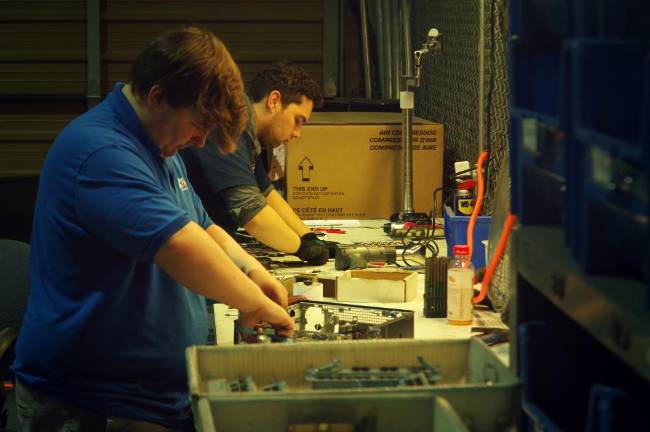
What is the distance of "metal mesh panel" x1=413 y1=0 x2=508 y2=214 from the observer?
4086 millimetres

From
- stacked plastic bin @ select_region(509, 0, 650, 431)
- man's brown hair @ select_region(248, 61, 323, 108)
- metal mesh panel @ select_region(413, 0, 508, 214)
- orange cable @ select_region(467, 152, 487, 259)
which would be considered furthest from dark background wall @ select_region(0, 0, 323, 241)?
stacked plastic bin @ select_region(509, 0, 650, 431)

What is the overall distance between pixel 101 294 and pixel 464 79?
3121 millimetres

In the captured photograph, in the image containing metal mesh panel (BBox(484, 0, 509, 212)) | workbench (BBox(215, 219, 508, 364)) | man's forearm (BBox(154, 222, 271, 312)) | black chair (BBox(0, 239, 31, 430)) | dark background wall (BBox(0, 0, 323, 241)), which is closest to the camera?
man's forearm (BBox(154, 222, 271, 312))

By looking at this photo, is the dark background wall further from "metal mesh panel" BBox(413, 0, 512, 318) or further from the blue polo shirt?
the blue polo shirt

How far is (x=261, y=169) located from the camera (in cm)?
443

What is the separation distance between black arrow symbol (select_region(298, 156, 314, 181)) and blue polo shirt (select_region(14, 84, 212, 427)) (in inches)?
101

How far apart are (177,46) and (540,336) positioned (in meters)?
1.08

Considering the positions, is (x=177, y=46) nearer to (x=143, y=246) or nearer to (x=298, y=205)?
(x=143, y=246)

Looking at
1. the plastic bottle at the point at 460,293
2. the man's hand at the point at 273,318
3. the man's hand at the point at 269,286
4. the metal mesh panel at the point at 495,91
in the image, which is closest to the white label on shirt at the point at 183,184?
the man's hand at the point at 269,286

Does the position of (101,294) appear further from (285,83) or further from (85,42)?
(85,42)

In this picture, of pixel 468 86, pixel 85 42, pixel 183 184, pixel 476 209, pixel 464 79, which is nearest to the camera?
pixel 183 184

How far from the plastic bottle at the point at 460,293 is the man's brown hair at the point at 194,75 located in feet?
2.97

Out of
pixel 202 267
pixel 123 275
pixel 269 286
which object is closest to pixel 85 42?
pixel 269 286

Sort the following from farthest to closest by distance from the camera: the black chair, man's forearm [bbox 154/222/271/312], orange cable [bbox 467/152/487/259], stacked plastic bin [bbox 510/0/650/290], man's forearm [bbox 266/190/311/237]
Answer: man's forearm [bbox 266/190/311/237] → orange cable [bbox 467/152/487/259] → the black chair → man's forearm [bbox 154/222/271/312] → stacked plastic bin [bbox 510/0/650/290]
